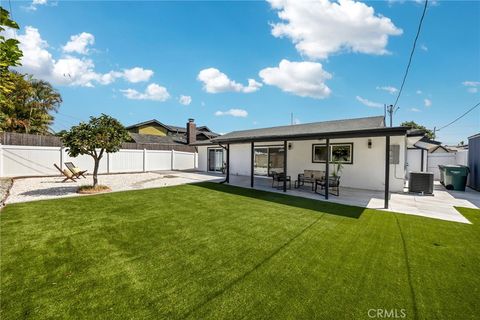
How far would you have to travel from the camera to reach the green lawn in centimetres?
225

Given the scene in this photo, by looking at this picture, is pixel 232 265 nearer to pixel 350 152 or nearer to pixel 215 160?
pixel 350 152

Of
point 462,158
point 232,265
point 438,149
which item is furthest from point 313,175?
point 438,149

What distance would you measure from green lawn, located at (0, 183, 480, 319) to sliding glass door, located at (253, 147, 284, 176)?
7.96 m

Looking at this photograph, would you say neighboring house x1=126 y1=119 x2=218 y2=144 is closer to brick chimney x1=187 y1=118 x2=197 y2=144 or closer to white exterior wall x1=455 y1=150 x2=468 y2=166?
brick chimney x1=187 y1=118 x2=197 y2=144

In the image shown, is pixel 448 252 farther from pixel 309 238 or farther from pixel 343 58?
pixel 343 58

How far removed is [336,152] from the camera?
10805 millimetres

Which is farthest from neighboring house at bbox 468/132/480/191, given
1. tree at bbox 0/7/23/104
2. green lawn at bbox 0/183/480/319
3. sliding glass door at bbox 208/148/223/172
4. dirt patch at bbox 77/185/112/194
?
dirt patch at bbox 77/185/112/194

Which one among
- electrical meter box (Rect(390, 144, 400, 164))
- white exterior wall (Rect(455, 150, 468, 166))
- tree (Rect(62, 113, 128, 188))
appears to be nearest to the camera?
tree (Rect(62, 113, 128, 188))

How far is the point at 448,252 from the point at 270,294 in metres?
3.40

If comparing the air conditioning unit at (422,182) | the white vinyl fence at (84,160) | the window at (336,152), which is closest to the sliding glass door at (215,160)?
the white vinyl fence at (84,160)

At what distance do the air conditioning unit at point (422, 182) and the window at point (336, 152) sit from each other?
2.49 m

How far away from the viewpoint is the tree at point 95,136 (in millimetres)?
8008

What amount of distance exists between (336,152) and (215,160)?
9781 millimetres

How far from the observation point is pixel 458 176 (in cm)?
990
